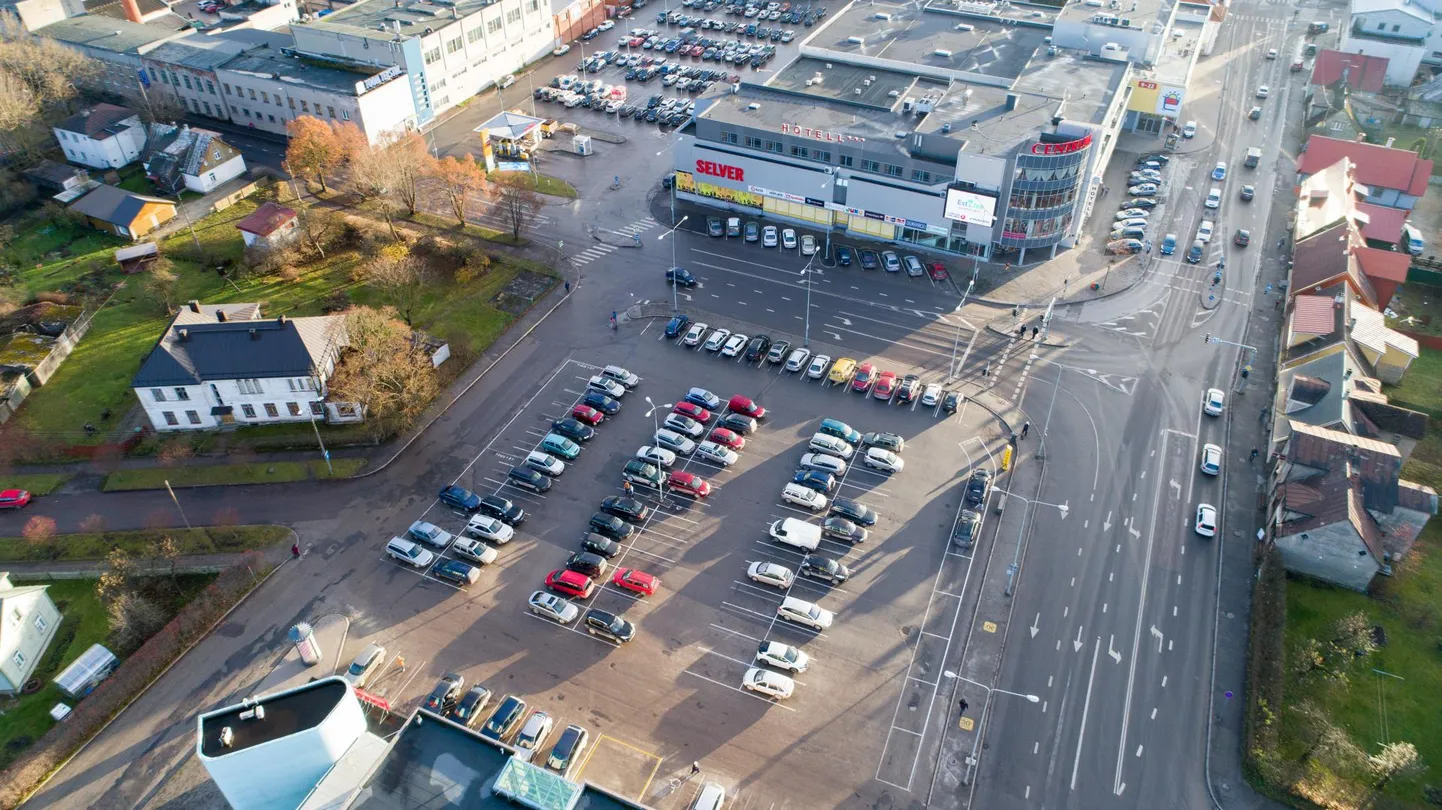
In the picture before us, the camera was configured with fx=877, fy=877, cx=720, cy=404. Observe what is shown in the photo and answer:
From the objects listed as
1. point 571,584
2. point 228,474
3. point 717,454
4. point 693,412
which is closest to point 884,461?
point 717,454

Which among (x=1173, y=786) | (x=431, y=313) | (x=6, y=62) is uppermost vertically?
(x=6, y=62)

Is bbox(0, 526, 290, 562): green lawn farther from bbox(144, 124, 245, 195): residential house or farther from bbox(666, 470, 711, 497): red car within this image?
bbox(144, 124, 245, 195): residential house

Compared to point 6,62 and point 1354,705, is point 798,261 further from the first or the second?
point 6,62

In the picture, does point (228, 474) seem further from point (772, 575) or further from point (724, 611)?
point (772, 575)

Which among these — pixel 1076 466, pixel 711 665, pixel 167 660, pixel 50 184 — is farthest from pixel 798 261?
pixel 50 184

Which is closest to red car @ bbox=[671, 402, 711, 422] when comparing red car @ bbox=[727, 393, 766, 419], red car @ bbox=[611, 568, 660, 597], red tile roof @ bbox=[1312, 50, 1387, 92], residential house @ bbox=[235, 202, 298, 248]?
red car @ bbox=[727, 393, 766, 419]
